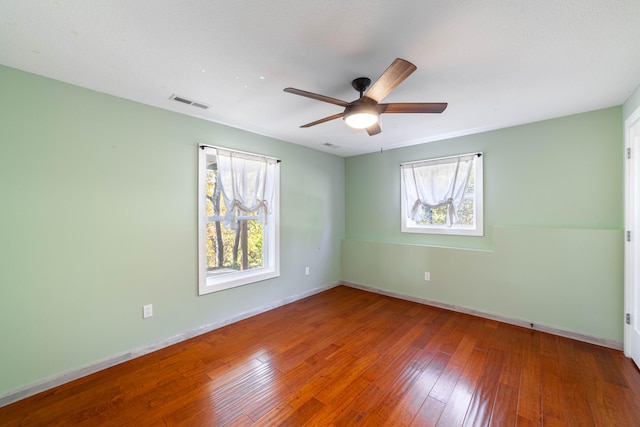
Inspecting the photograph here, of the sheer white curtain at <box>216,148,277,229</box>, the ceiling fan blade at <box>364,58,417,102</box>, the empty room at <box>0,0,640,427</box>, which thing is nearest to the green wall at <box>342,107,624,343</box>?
the empty room at <box>0,0,640,427</box>

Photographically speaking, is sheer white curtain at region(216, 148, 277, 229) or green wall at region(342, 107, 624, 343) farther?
sheer white curtain at region(216, 148, 277, 229)

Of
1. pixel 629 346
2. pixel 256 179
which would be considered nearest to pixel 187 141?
pixel 256 179

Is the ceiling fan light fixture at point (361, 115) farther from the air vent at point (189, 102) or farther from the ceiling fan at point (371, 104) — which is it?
the air vent at point (189, 102)

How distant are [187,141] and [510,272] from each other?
4007mm

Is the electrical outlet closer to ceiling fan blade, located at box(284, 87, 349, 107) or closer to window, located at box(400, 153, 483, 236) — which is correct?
ceiling fan blade, located at box(284, 87, 349, 107)

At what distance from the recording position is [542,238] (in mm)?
2873

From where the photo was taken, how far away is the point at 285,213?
148 inches

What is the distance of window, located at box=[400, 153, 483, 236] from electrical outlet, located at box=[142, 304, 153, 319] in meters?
3.44

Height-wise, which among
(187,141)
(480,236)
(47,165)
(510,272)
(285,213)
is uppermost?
(187,141)

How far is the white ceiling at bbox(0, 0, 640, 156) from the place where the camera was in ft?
4.37

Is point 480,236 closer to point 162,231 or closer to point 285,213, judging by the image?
point 285,213

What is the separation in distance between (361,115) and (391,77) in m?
0.40

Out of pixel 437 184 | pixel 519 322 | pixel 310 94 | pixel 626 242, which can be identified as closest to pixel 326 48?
pixel 310 94

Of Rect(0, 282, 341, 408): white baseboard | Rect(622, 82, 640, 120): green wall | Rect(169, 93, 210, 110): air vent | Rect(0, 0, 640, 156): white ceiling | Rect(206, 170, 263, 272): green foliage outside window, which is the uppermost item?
Rect(169, 93, 210, 110): air vent
